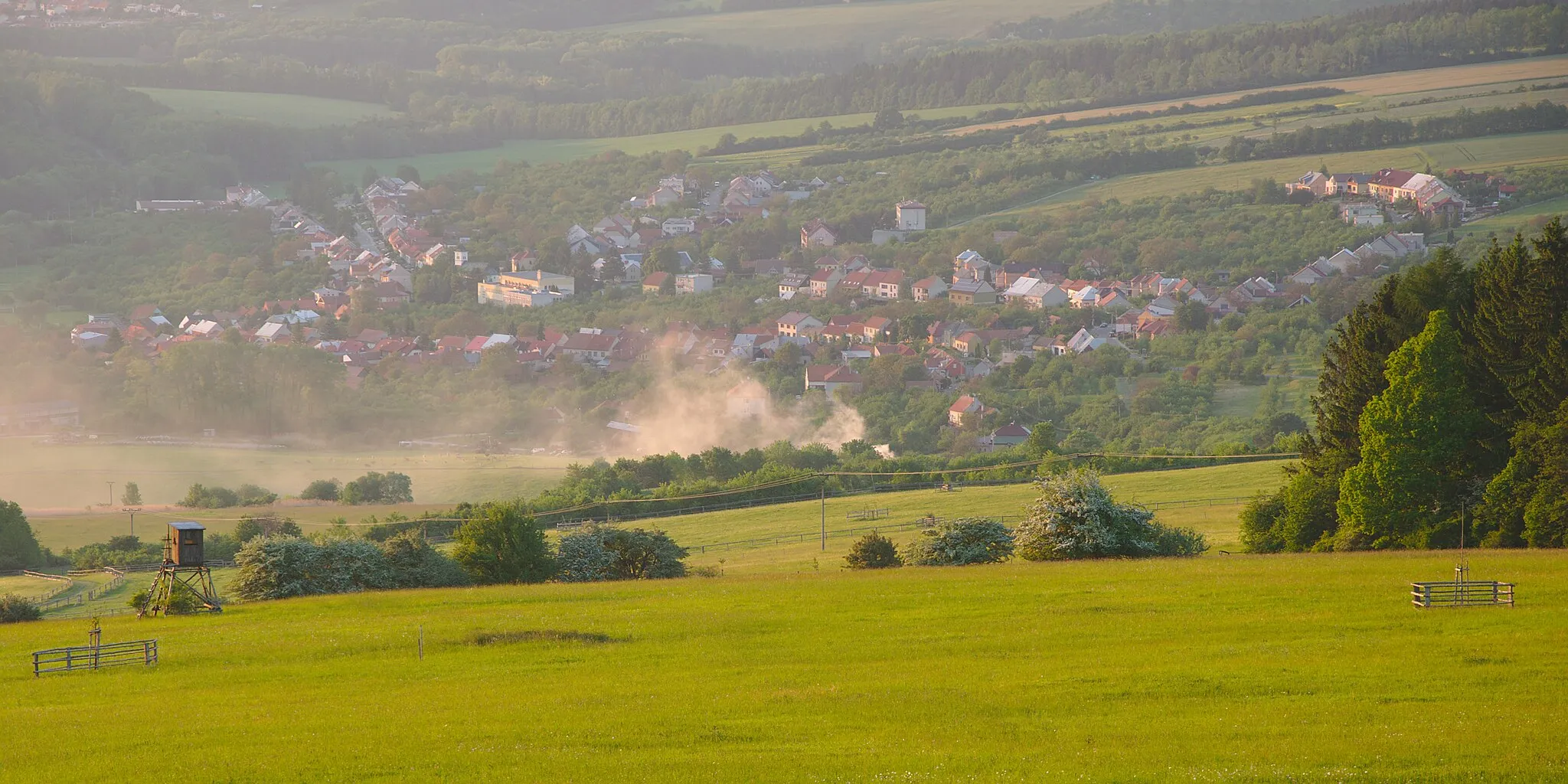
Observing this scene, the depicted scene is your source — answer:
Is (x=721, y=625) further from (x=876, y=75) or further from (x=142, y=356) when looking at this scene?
(x=876, y=75)

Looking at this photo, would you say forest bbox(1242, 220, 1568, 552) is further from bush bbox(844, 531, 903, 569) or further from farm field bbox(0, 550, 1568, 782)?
bush bbox(844, 531, 903, 569)

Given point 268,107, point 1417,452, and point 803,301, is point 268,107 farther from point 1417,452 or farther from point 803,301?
point 1417,452

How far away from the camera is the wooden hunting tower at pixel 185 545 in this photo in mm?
26531

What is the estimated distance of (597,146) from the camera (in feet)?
504

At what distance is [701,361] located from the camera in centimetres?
8981

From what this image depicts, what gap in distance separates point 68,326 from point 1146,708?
9638 centimetres

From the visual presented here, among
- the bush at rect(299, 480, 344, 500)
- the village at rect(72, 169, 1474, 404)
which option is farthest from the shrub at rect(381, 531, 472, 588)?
the village at rect(72, 169, 1474, 404)

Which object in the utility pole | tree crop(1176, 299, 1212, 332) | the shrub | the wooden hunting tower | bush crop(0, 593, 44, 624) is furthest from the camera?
tree crop(1176, 299, 1212, 332)

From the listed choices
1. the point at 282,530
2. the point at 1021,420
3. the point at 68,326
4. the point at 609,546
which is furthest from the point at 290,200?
the point at 609,546

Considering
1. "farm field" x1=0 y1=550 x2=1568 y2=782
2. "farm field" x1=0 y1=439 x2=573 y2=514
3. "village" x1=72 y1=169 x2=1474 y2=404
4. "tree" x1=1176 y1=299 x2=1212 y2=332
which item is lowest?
"farm field" x1=0 y1=550 x2=1568 y2=782

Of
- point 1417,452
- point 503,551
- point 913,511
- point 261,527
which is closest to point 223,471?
point 261,527

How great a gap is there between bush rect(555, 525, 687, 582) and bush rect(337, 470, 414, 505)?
28906mm

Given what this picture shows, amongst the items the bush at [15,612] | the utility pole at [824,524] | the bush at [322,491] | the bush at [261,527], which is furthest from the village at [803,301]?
the bush at [15,612]

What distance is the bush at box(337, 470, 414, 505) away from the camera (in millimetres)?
60147
